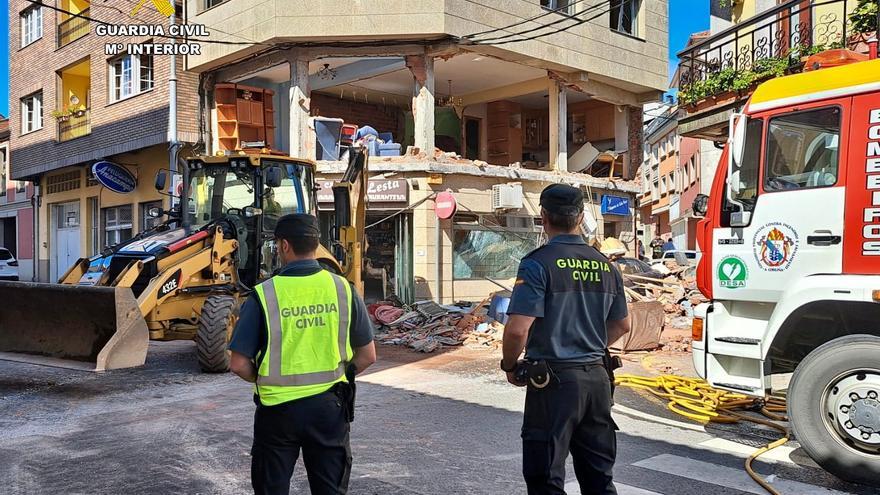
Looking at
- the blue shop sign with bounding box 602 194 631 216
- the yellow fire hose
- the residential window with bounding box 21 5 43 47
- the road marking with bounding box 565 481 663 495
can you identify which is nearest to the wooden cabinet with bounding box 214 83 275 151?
the blue shop sign with bounding box 602 194 631 216

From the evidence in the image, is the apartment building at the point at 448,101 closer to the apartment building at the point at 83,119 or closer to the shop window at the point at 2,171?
the apartment building at the point at 83,119

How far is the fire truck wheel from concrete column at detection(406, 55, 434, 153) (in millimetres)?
11686

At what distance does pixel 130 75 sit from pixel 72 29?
14.4ft

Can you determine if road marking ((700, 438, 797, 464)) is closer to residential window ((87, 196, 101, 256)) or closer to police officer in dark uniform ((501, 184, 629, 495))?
police officer in dark uniform ((501, 184, 629, 495))

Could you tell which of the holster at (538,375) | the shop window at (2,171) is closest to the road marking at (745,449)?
the holster at (538,375)

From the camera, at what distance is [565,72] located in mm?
18078

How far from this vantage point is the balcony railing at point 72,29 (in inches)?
859

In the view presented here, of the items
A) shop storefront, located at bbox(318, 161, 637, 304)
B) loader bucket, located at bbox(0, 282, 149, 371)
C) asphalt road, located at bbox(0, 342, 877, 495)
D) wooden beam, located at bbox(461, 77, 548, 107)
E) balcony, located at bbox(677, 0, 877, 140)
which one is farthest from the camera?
wooden beam, located at bbox(461, 77, 548, 107)

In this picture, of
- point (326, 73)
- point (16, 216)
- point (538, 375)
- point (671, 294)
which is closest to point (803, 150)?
point (538, 375)

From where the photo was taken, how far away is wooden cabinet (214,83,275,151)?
17.8m

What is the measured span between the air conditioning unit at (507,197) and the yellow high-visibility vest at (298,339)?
44.6ft

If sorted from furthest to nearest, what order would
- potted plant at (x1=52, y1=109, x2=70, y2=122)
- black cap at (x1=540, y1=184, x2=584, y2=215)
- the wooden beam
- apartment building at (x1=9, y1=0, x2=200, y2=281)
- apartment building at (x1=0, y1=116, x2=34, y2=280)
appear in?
apartment building at (x1=0, y1=116, x2=34, y2=280) → potted plant at (x1=52, y1=109, x2=70, y2=122) → apartment building at (x1=9, y1=0, x2=200, y2=281) → the wooden beam → black cap at (x1=540, y1=184, x2=584, y2=215)

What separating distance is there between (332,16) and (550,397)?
1350cm

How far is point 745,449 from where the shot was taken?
18.4 feet
